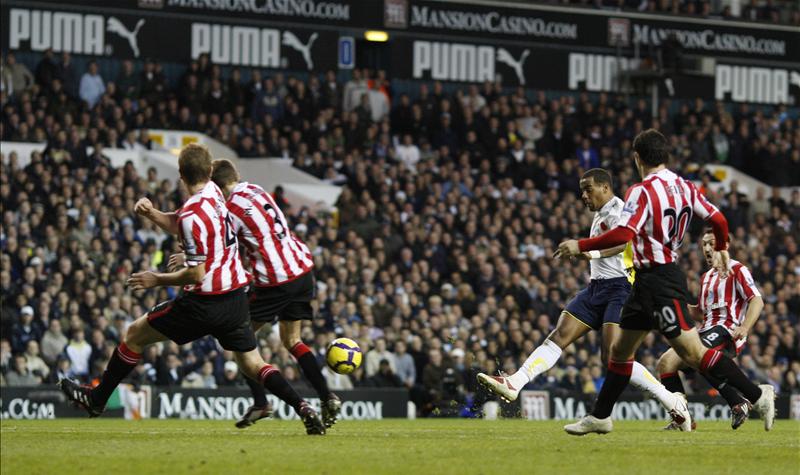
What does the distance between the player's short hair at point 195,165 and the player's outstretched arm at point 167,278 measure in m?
0.70

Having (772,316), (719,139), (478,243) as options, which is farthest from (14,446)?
(719,139)

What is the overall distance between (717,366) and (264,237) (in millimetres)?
3969

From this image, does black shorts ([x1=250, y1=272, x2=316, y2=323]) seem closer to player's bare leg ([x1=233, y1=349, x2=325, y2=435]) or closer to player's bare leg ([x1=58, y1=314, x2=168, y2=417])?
player's bare leg ([x1=233, y1=349, x2=325, y2=435])

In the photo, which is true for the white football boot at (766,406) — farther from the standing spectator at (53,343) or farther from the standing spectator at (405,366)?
the standing spectator at (53,343)

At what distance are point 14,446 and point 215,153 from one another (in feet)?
58.9

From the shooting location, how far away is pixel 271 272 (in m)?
12.9

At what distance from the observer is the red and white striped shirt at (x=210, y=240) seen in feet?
37.4

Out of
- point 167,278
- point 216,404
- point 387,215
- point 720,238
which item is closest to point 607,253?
point 720,238

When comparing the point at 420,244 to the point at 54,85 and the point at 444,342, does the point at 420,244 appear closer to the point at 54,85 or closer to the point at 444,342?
the point at 444,342

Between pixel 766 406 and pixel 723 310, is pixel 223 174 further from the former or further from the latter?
pixel 723 310

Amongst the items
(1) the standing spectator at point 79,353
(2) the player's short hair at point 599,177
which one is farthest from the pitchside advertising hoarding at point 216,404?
(2) the player's short hair at point 599,177

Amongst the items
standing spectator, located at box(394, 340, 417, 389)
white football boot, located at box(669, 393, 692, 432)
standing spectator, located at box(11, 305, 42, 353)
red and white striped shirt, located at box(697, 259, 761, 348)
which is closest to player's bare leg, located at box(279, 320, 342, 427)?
white football boot, located at box(669, 393, 692, 432)

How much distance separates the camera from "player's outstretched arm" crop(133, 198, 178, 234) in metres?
11.7

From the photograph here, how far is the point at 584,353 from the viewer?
24.6m
